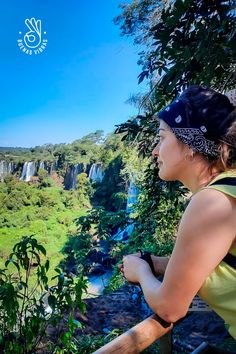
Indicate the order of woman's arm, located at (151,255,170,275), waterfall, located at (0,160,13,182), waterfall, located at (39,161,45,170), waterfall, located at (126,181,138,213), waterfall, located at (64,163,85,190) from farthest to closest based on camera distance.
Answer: waterfall, located at (39,161,45,170)
waterfall, located at (0,160,13,182)
waterfall, located at (64,163,85,190)
waterfall, located at (126,181,138,213)
woman's arm, located at (151,255,170,275)

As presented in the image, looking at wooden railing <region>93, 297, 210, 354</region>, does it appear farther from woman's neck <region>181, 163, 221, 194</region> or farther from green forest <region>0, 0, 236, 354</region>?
green forest <region>0, 0, 236, 354</region>

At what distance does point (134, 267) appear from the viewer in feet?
2.49

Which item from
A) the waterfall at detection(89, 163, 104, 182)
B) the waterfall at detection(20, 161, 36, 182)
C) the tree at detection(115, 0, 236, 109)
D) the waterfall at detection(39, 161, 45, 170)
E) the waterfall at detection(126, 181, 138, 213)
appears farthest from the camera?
the waterfall at detection(39, 161, 45, 170)

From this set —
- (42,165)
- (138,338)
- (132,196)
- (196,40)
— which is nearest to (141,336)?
(138,338)

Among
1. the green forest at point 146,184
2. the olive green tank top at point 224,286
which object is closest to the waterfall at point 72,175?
the green forest at point 146,184

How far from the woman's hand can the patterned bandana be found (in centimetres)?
29

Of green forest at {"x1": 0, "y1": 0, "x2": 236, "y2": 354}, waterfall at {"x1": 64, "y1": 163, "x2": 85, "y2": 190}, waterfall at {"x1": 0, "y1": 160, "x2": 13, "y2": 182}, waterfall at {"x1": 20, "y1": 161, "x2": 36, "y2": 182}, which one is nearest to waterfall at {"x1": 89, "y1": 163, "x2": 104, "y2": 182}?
waterfall at {"x1": 64, "y1": 163, "x2": 85, "y2": 190}

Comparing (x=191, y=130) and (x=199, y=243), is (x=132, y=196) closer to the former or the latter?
(x=191, y=130)

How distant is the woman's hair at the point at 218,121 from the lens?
0.65m

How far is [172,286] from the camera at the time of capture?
23.0 inches

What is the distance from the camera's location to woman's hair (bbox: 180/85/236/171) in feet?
2.15

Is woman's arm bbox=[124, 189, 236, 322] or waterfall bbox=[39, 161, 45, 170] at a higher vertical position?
waterfall bbox=[39, 161, 45, 170]

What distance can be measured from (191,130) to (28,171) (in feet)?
118

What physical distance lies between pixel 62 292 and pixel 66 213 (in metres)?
28.8
